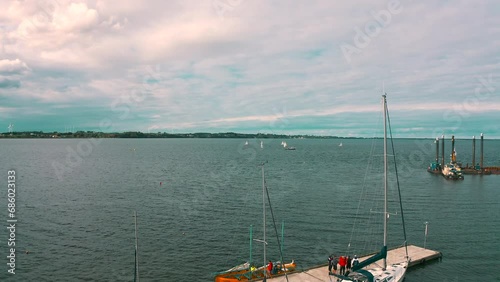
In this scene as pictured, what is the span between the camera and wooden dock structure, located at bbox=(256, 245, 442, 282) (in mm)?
31094

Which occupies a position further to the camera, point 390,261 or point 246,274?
point 390,261

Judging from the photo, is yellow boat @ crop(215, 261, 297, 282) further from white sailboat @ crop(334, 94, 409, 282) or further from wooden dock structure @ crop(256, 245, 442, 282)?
white sailboat @ crop(334, 94, 409, 282)

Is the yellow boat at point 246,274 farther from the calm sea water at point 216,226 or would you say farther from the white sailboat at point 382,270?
the white sailboat at point 382,270

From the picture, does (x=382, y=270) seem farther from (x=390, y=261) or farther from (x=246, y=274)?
(x=246, y=274)

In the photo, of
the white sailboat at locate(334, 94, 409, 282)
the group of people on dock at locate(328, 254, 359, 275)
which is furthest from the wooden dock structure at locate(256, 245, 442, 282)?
the white sailboat at locate(334, 94, 409, 282)

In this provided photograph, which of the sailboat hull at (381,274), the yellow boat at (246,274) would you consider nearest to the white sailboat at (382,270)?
the sailboat hull at (381,274)

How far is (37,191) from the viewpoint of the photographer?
7350 cm

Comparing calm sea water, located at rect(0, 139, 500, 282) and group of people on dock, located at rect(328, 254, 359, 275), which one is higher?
group of people on dock, located at rect(328, 254, 359, 275)

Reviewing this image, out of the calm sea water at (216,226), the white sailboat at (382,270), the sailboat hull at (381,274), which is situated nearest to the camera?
the sailboat hull at (381,274)

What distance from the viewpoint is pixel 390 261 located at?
116 ft

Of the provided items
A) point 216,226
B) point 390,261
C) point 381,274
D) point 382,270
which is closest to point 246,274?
point 381,274

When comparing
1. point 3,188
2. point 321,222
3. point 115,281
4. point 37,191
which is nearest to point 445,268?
point 321,222

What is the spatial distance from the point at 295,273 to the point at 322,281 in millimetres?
2741

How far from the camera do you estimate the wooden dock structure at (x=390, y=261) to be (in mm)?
31094
